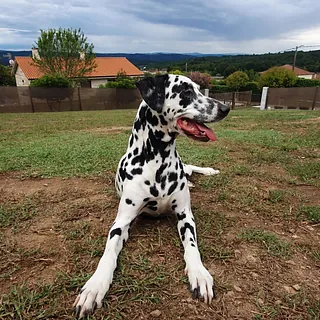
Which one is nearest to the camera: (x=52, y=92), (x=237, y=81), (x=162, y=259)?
(x=162, y=259)

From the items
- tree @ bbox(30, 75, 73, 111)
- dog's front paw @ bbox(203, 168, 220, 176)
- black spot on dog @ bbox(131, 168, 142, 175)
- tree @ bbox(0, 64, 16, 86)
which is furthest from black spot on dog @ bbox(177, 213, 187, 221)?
tree @ bbox(0, 64, 16, 86)

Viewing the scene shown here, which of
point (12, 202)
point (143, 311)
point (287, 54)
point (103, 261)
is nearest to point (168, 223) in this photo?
point (103, 261)

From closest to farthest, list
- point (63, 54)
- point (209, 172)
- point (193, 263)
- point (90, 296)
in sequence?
point (90, 296) < point (193, 263) < point (209, 172) < point (63, 54)

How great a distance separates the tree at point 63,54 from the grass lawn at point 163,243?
90.6ft

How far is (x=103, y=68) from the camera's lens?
129 ft

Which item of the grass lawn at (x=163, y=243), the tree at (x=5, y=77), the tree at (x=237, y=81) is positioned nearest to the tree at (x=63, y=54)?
the tree at (x=5, y=77)

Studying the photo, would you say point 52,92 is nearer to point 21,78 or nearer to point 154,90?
point 154,90

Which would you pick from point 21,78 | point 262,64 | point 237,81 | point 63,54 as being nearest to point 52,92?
point 63,54

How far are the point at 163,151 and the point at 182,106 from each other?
1.33ft

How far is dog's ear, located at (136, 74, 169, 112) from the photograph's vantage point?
6.77 ft

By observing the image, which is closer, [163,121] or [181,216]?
Result: [163,121]

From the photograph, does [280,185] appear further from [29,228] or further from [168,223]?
[29,228]

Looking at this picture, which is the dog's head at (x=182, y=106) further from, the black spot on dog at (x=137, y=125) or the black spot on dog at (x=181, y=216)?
the black spot on dog at (x=181, y=216)

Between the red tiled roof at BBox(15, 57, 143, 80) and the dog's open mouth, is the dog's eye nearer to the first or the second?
the dog's open mouth
